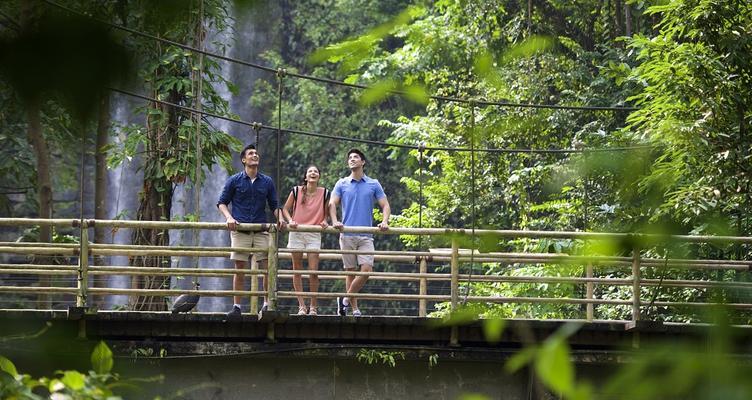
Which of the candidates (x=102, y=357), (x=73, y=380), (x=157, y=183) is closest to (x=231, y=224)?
(x=157, y=183)

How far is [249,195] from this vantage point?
9.55 m

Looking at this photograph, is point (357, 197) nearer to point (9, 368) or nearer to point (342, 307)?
point (342, 307)

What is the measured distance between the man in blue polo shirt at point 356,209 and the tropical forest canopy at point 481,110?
0.82m

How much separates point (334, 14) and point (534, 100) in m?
10.6

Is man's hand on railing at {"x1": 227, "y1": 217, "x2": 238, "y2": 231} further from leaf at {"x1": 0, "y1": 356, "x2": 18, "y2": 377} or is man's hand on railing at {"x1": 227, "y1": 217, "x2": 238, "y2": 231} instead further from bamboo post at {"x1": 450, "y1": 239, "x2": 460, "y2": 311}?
leaf at {"x1": 0, "y1": 356, "x2": 18, "y2": 377}

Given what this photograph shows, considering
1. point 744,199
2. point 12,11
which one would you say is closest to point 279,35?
point 744,199

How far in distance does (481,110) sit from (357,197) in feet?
24.1

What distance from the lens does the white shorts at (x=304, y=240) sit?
9.73m

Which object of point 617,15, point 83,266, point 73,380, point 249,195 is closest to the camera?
point 73,380

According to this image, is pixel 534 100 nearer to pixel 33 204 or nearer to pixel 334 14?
pixel 33 204

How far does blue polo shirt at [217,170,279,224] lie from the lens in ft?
31.3

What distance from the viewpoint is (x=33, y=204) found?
69.4ft

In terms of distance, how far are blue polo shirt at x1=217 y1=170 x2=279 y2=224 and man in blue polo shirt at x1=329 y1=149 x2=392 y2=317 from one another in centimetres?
45

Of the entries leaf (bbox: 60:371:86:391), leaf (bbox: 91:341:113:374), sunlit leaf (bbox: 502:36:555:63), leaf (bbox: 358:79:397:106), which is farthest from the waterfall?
sunlit leaf (bbox: 502:36:555:63)
